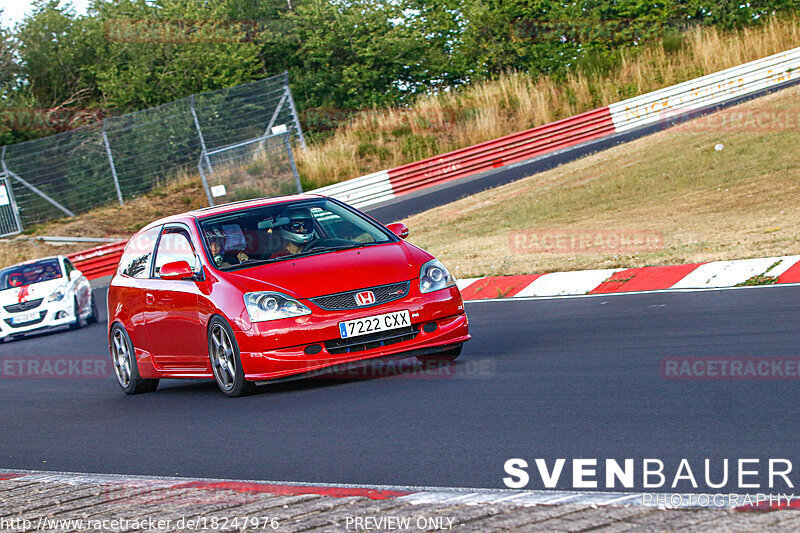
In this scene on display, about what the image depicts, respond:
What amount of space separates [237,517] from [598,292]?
8819mm

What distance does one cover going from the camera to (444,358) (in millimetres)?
8805

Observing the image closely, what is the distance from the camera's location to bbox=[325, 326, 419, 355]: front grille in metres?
7.85

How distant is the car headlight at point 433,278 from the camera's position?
26.9 feet

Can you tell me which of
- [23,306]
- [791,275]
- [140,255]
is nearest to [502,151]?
[23,306]

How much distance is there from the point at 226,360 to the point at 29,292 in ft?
39.4

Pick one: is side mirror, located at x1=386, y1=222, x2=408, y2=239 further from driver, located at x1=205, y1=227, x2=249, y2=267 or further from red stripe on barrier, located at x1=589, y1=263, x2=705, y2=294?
red stripe on barrier, located at x1=589, y1=263, x2=705, y2=294

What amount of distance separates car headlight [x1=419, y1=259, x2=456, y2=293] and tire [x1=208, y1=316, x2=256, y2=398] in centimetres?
147

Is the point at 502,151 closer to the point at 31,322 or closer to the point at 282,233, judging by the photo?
the point at 31,322

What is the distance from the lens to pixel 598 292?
12320mm

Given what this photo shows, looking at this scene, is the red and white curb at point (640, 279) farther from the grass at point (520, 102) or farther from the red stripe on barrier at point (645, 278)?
the grass at point (520, 102)

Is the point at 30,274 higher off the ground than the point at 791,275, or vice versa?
the point at 30,274

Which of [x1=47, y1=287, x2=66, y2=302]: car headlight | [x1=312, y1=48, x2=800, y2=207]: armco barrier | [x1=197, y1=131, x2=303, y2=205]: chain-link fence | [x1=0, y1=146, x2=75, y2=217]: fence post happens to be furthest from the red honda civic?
[x1=0, y1=146, x2=75, y2=217]: fence post

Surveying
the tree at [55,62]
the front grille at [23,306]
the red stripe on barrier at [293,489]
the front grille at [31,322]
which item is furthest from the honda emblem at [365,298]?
the tree at [55,62]

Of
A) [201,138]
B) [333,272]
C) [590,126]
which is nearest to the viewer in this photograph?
[333,272]
